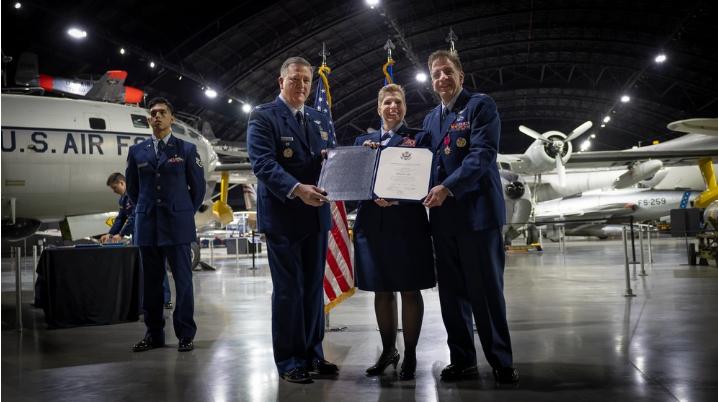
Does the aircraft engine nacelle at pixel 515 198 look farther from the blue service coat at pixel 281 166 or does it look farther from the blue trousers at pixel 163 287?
the blue service coat at pixel 281 166

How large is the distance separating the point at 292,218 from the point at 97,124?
22.0ft

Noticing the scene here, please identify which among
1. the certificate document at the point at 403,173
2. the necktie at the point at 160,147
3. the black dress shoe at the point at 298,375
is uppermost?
the necktie at the point at 160,147

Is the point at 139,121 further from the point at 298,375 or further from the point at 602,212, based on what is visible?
the point at 602,212

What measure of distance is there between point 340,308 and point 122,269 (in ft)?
8.42

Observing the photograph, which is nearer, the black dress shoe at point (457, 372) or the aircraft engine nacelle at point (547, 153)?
the black dress shoe at point (457, 372)

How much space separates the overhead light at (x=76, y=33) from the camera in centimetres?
1643

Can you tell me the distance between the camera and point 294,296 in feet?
10.7

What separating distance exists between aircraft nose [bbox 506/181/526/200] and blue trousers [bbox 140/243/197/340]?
43.2 ft

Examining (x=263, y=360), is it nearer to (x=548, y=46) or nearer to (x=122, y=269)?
(x=122, y=269)

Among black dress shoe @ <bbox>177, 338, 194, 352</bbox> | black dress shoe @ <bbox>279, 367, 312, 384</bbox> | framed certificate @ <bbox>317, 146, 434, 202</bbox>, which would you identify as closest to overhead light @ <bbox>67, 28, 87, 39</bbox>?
black dress shoe @ <bbox>177, 338, 194, 352</bbox>

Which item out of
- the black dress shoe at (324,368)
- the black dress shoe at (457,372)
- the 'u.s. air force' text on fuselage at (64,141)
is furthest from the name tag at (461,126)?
the 'u.s. air force' text on fuselage at (64,141)

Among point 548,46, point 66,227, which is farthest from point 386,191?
point 548,46

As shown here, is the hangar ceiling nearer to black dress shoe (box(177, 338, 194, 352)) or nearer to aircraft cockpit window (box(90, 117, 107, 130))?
aircraft cockpit window (box(90, 117, 107, 130))

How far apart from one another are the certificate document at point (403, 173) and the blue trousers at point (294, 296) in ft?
2.14
